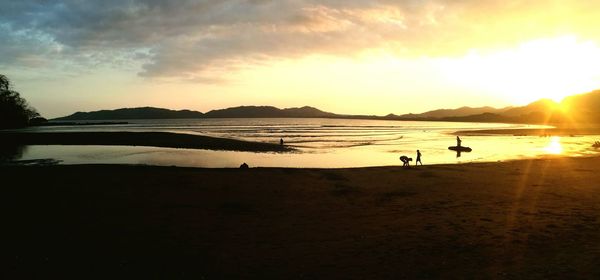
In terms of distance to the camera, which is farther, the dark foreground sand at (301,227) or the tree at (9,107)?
the tree at (9,107)

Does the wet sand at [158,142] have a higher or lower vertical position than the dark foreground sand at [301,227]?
higher

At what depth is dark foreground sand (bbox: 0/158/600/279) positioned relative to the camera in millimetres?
9633

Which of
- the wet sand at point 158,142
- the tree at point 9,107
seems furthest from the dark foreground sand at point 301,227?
the tree at point 9,107

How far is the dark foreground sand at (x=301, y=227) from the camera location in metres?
9.63

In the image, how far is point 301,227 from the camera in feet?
44.1

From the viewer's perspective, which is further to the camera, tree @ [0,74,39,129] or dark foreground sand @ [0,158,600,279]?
tree @ [0,74,39,129]

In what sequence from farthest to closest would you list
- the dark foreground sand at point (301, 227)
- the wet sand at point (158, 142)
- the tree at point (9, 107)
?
the tree at point (9, 107)
the wet sand at point (158, 142)
the dark foreground sand at point (301, 227)

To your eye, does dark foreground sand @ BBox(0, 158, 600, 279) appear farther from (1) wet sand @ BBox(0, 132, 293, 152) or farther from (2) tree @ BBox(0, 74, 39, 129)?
(2) tree @ BBox(0, 74, 39, 129)

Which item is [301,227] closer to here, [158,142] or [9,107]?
[158,142]

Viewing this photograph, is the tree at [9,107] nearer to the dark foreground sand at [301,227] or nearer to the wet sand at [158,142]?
the wet sand at [158,142]

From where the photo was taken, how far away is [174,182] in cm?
2212

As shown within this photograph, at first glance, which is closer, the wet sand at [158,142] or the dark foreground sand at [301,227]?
the dark foreground sand at [301,227]

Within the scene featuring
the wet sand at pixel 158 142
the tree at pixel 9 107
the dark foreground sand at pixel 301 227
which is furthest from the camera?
the tree at pixel 9 107

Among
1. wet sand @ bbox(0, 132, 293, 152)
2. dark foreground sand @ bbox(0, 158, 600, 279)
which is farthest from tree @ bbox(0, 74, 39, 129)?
dark foreground sand @ bbox(0, 158, 600, 279)
